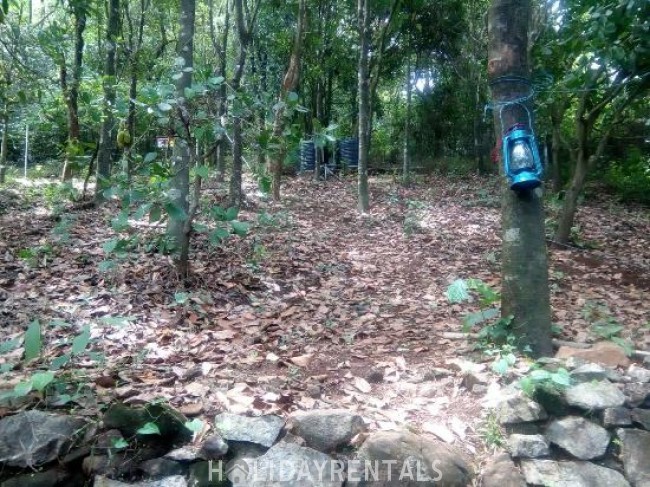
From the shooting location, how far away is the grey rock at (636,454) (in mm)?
2670

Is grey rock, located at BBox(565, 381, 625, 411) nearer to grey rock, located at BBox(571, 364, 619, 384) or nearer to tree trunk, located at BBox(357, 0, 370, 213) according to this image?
grey rock, located at BBox(571, 364, 619, 384)

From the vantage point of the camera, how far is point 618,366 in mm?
3305

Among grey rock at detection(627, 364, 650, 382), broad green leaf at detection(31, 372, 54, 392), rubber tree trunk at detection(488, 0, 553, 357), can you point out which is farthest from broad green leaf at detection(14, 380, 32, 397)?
grey rock at detection(627, 364, 650, 382)

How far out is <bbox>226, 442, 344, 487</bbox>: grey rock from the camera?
246 centimetres

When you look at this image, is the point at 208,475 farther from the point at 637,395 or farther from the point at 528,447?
the point at 637,395

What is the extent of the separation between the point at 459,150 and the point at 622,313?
1302cm

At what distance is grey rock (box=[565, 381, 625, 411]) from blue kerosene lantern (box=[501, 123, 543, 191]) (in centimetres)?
125

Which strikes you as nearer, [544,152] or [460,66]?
[544,152]

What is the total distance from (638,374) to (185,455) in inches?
102

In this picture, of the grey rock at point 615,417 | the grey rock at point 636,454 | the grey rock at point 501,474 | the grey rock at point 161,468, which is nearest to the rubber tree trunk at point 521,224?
the grey rock at point 615,417

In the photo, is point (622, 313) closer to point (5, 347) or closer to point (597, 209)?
point (5, 347)

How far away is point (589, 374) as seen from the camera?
119 inches

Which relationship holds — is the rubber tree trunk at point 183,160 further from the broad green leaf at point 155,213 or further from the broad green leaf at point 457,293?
the broad green leaf at point 457,293

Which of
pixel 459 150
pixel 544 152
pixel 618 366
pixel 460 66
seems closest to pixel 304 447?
pixel 618 366
